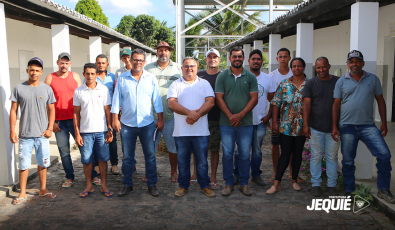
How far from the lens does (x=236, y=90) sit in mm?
4641

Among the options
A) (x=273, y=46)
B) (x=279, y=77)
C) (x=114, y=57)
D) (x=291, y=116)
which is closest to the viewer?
(x=291, y=116)

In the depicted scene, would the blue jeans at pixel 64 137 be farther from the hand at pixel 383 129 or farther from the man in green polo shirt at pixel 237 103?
the hand at pixel 383 129

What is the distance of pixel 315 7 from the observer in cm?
624

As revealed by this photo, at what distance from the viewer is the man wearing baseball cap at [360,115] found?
4223 mm

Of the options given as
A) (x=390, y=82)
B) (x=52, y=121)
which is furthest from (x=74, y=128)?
(x=390, y=82)

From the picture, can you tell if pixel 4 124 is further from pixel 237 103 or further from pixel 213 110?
pixel 237 103

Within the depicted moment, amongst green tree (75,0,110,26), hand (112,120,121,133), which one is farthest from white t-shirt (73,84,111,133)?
green tree (75,0,110,26)

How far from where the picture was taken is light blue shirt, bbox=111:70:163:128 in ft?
15.2

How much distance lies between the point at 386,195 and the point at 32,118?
4621 mm

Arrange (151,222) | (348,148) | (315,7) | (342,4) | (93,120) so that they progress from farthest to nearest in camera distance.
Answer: (315,7)
(342,4)
(93,120)
(348,148)
(151,222)

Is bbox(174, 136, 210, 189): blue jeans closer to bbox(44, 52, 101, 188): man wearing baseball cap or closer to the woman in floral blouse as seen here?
the woman in floral blouse

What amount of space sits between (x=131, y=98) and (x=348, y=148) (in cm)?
294

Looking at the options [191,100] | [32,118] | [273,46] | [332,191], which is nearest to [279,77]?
[191,100]

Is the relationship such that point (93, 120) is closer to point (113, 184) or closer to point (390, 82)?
point (113, 184)
